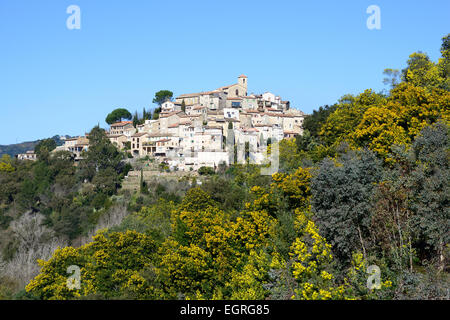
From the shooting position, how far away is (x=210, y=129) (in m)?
75.1

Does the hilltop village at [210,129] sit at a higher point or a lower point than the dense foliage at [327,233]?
higher

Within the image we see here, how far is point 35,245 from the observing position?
59.5m

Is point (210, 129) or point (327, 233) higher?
point (210, 129)

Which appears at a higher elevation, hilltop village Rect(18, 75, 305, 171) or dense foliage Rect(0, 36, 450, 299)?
hilltop village Rect(18, 75, 305, 171)

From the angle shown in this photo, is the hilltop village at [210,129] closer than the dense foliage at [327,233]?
No

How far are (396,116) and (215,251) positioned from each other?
12087 millimetres

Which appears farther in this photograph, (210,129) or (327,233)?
(210,129)

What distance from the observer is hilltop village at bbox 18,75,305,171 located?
242ft

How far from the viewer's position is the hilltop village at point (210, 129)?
242 feet

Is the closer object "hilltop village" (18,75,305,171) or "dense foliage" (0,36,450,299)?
"dense foliage" (0,36,450,299)
